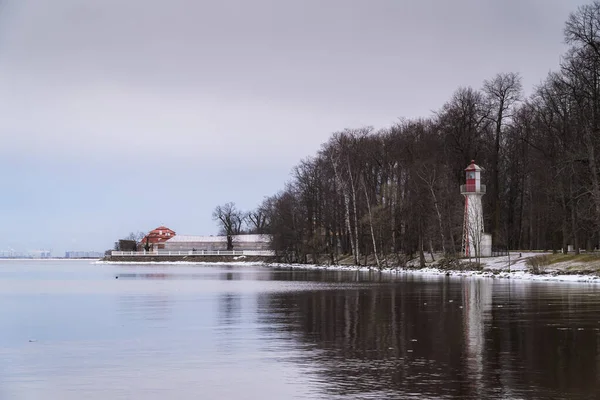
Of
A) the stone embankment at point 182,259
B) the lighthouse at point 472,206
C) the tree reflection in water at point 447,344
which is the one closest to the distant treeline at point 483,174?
the lighthouse at point 472,206

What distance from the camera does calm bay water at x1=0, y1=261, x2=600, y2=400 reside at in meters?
13.9

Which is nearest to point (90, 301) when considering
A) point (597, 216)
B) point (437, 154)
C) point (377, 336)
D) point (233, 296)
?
point (233, 296)

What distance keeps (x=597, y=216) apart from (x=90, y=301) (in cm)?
3557

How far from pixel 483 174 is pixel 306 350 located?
240 ft

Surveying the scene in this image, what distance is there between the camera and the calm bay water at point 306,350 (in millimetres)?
13945

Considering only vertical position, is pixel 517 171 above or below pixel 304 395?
above

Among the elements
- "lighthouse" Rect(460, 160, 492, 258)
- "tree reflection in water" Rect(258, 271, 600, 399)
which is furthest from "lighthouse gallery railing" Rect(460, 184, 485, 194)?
"tree reflection in water" Rect(258, 271, 600, 399)

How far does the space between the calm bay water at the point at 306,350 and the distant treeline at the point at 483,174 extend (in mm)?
28656

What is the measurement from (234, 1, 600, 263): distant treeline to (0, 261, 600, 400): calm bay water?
28.7 meters

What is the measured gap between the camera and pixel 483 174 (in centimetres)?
8862

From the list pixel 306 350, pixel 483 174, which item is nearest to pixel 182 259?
pixel 483 174

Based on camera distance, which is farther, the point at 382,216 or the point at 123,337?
the point at 382,216

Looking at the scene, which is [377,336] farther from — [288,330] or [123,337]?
[123,337]

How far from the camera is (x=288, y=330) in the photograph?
23.1 metres
